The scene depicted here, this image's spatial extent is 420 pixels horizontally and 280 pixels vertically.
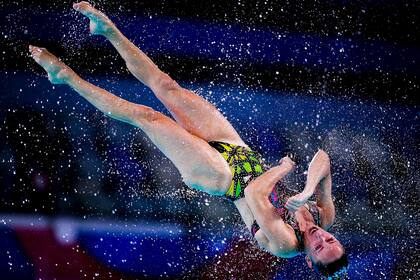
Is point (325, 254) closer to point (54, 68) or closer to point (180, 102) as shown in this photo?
point (180, 102)

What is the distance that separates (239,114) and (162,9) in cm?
139

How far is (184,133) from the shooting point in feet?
11.3

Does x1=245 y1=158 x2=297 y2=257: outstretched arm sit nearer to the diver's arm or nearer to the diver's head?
the diver's arm

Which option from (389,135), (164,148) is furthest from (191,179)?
(389,135)

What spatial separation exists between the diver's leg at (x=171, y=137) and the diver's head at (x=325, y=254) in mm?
643

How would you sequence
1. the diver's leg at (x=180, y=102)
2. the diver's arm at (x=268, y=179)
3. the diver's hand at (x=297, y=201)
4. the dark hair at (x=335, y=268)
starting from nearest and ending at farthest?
1. the diver's hand at (x=297, y=201)
2. the dark hair at (x=335, y=268)
3. the diver's arm at (x=268, y=179)
4. the diver's leg at (x=180, y=102)

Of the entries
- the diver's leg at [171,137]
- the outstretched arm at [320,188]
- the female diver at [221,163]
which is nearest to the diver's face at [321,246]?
the female diver at [221,163]


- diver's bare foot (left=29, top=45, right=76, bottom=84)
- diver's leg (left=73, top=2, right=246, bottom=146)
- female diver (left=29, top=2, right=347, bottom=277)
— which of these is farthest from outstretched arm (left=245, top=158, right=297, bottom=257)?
diver's bare foot (left=29, top=45, right=76, bottom=84)

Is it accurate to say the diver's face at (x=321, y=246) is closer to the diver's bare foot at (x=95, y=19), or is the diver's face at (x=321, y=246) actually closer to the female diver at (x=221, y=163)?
the female diver at (x=221, y=163)

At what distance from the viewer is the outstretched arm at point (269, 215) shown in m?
3.16

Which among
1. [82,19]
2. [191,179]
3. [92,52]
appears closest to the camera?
[191,179]

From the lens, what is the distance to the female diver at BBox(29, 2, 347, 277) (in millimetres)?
3186

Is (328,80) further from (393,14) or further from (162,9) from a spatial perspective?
(162,9)

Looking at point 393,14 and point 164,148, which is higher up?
point 393,14
